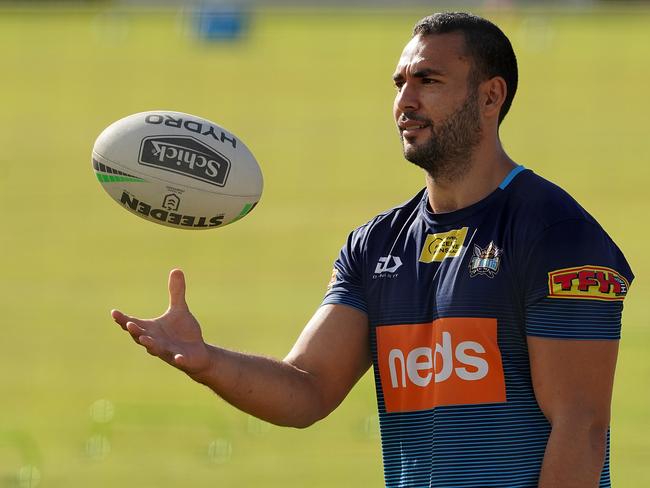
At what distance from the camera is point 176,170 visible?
4.29 m

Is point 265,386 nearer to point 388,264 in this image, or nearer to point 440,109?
point 388,264

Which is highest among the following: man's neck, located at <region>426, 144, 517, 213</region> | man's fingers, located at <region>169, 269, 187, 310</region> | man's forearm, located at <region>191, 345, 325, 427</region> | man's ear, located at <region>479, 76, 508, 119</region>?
man's ear, located at <region>479, 76, 508, 119</region>

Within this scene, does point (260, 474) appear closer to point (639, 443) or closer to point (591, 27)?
point (639, 443)

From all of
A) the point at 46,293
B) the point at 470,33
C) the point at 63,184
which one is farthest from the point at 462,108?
the point at 63,184

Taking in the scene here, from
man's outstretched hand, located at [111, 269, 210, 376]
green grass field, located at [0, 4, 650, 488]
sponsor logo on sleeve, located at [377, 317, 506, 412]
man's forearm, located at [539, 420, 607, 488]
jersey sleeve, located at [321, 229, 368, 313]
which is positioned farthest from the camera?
green grass field, located at [0, 4, 650, 488]

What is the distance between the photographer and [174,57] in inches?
1471

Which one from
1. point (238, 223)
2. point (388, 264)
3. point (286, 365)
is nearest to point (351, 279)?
point (388, 264)

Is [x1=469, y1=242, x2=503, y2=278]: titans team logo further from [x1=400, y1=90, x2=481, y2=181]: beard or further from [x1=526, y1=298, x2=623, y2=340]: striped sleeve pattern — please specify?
[x1=400, y1=90, x2=481, y2=181]: beard

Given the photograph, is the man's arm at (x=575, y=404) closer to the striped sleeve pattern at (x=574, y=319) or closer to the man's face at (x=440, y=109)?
the striped sleeve pattern at (x=574, y=319)

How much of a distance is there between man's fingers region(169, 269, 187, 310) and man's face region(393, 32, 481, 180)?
30.5 inches

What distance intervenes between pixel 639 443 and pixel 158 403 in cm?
425

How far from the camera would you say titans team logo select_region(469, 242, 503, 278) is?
138 inches

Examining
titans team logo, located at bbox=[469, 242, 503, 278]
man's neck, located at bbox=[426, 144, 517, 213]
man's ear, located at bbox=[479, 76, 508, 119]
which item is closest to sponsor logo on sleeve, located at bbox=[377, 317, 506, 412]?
titans team logo, located at bbox=[469, 242, 503, 278]

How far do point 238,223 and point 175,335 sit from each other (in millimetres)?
18827
